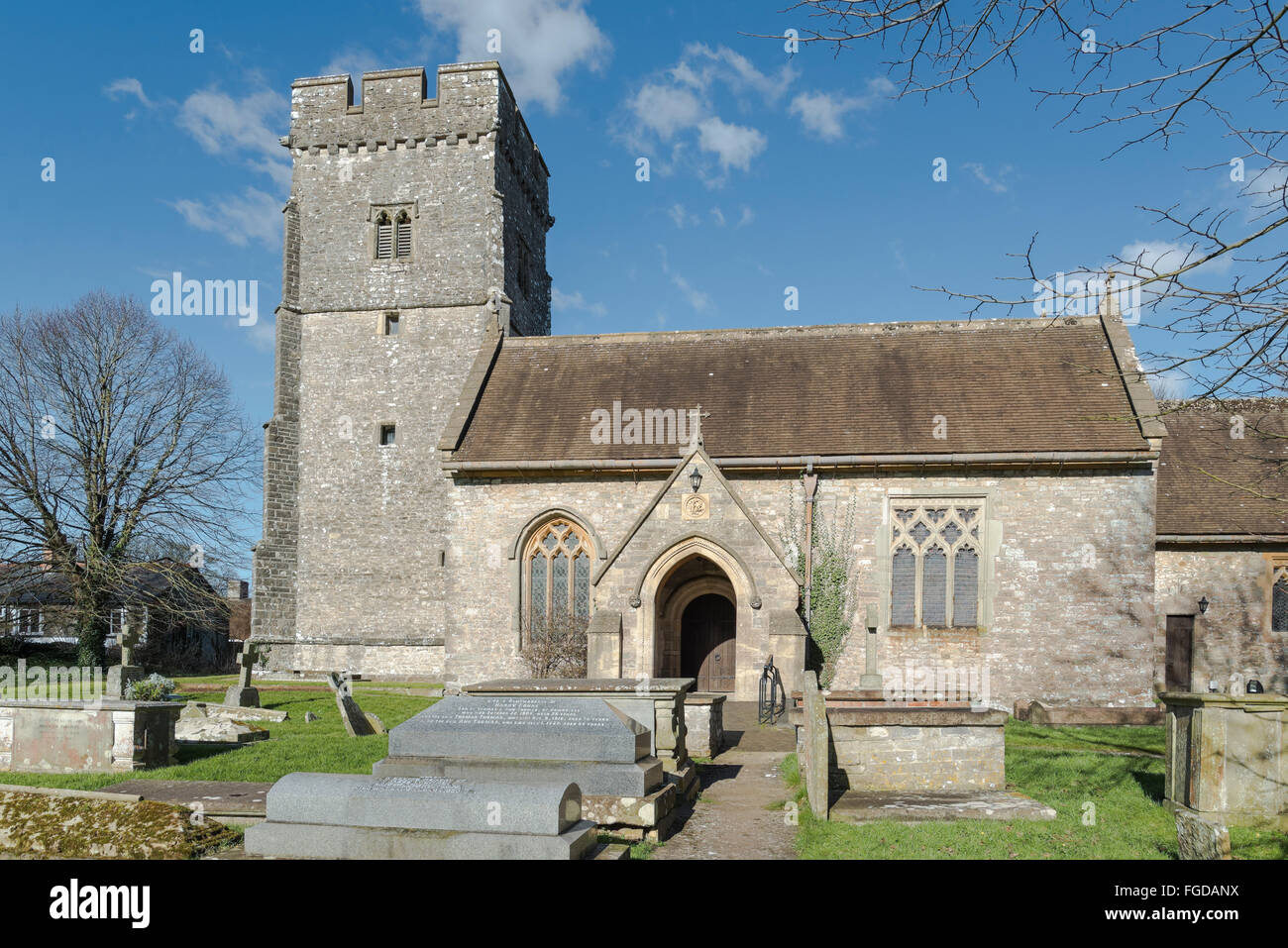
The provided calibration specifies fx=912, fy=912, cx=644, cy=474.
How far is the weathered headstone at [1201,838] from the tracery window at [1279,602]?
16.0 metres

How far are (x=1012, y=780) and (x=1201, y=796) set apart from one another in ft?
7.56

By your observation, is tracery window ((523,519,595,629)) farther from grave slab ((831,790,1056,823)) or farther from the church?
grave slab ((831,790,1056,823))

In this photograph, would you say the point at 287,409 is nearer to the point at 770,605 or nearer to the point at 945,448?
the point at 770,605

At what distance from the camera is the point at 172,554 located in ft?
94.2

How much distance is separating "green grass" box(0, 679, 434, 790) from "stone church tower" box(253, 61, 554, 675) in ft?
35.0

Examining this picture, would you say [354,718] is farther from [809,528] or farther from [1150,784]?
[1150,784]

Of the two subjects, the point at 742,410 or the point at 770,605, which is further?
the point at 742,410

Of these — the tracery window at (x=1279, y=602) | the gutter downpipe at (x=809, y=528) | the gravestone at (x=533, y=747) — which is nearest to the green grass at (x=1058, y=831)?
the gravestone at (x=533, y=747)

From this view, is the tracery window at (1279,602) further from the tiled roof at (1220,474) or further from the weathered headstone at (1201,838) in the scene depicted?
the weathered headstone at (1201,838)

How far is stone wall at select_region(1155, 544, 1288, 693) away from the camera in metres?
20.1

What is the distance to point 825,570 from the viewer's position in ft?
61.2

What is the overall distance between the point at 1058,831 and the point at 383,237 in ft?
86.9
